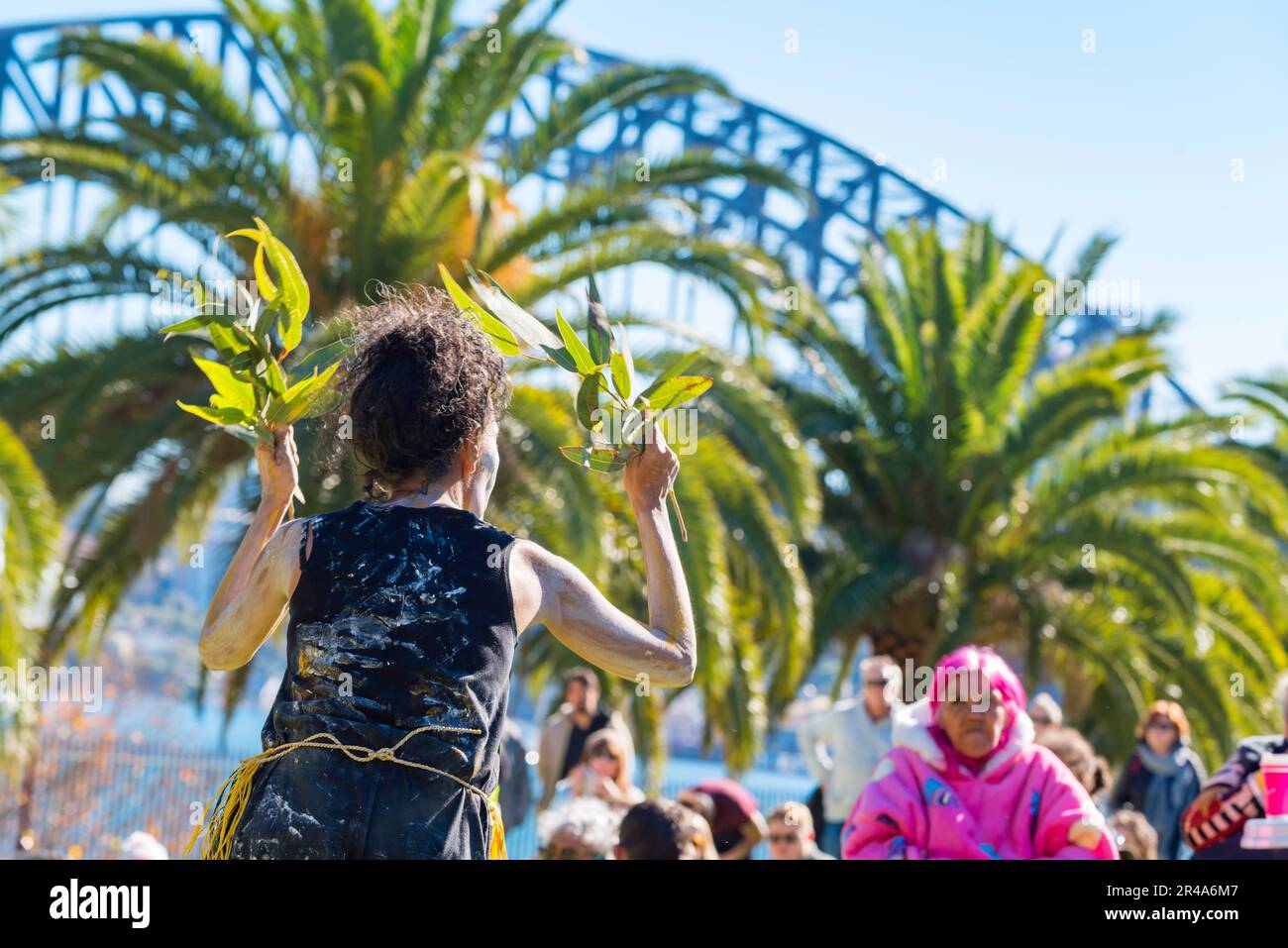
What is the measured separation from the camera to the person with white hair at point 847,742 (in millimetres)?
7535

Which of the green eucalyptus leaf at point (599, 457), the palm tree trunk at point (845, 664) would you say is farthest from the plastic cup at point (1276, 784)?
the palm tree trunk at point (845, 664)

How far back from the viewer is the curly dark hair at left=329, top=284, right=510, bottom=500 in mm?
2357

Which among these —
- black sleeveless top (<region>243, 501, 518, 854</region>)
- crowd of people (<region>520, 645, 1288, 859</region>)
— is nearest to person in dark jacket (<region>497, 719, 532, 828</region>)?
crowd of people (<region>520, 645, 1288, 859</region>)

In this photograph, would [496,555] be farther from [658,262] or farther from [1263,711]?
[1263,711]

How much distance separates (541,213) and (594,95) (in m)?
1.03

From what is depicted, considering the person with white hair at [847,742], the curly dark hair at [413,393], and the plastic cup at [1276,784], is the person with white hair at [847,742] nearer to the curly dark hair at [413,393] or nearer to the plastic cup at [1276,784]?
the plastic cup at [1276,784]

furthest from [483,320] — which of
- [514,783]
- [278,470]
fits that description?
[514,783]

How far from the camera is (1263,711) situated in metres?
13.6

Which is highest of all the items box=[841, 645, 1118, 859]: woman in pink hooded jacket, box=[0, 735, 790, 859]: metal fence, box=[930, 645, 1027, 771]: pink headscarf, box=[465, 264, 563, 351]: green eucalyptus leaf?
box=[465, 264, 563, 351]: green eucalyptus leaf

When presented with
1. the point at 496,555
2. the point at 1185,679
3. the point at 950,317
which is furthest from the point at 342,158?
the point at 1185,679

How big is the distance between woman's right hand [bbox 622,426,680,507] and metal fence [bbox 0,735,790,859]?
11.7 m

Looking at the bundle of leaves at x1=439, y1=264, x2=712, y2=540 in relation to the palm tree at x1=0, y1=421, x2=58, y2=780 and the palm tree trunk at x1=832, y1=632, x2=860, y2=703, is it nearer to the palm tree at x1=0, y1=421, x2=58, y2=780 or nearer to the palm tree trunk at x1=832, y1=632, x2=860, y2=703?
the palm tree at x1=0, y1=421, x2=58, y2=780

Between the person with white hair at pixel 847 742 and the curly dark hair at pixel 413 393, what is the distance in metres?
5.34

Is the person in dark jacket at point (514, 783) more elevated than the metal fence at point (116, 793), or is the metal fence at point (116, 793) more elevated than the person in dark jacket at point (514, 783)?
the person in dark jacket at point (514, 783)
